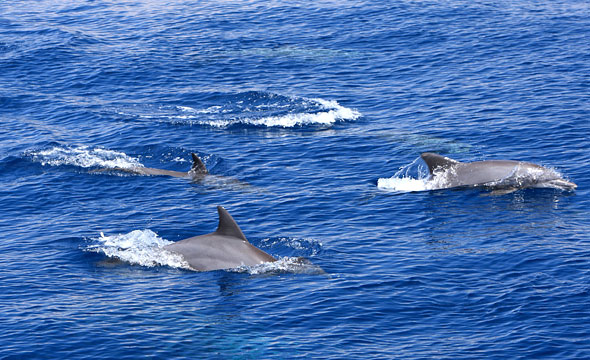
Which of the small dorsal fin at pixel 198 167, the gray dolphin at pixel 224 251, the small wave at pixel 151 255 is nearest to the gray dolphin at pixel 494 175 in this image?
the small wave at pixel 151 255

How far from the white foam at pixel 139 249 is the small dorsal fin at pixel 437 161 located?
34.8 ft

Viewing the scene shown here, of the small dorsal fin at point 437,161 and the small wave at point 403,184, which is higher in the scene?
the small dorsal fin at point 437,161

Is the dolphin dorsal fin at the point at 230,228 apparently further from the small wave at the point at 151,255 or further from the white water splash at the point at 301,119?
the white water splash at the point at 301,119

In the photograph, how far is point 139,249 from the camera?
92.8 ft

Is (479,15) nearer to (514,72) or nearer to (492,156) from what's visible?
(514,72)

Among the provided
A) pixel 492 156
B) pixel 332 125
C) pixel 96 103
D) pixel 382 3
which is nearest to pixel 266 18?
pixel 382 3

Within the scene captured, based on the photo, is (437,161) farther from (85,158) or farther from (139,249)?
(85,158)

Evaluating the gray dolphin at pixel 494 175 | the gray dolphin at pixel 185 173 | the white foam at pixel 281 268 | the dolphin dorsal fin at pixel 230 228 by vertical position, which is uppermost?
the dolphin dorsal fin at pixel 230 228

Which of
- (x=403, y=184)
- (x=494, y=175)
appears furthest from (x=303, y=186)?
(x=494, y=175)

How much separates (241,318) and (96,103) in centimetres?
2904

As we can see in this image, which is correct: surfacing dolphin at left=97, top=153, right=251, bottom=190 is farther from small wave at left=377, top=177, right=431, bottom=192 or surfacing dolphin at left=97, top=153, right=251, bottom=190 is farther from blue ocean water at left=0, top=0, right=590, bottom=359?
small wave at left=377, top=177, right=431, bottom=192

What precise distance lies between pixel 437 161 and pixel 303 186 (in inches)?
213

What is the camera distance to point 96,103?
49.4 metres

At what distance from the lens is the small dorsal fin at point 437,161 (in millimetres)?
33094
